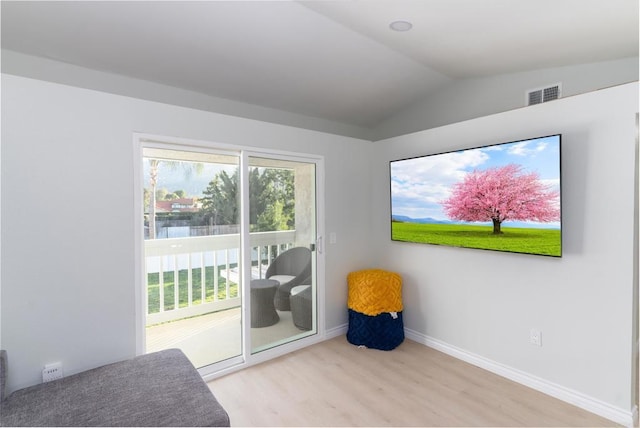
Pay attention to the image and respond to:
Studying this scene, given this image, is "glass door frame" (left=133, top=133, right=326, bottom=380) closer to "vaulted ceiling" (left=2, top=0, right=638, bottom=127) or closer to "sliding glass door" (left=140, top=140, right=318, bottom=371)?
"sliding glass door" (left=140, top=140, right=318, bottom=371)

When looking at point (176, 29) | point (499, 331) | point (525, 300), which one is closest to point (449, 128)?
point (525, 300)

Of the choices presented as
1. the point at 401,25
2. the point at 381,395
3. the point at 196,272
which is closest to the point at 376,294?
the point at 381,395

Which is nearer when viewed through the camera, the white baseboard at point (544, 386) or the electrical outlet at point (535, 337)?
the white baseboard at point (544, 386)

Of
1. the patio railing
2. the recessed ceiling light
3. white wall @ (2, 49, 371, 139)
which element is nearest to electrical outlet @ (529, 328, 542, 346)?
the patio railing

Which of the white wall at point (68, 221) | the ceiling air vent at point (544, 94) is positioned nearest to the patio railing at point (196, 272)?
the white wall at point (68, 221)

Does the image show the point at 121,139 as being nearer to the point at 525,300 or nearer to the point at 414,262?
the point at 414,262

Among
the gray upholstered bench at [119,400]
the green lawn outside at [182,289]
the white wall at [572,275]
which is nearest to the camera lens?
the gray upholstered bench at [119,400]

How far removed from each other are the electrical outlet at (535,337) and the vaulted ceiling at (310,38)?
2.31 m

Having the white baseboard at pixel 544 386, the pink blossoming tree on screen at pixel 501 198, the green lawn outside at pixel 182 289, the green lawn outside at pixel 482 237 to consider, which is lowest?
the white baseboard at pixel 544 386

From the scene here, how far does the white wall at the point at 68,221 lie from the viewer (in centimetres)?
181

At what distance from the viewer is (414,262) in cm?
333

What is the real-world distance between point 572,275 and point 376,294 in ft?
5.15

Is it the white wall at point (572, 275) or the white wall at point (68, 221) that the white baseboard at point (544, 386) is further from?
the white wall at point (68, 221)

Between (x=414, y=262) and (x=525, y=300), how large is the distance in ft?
3.47
